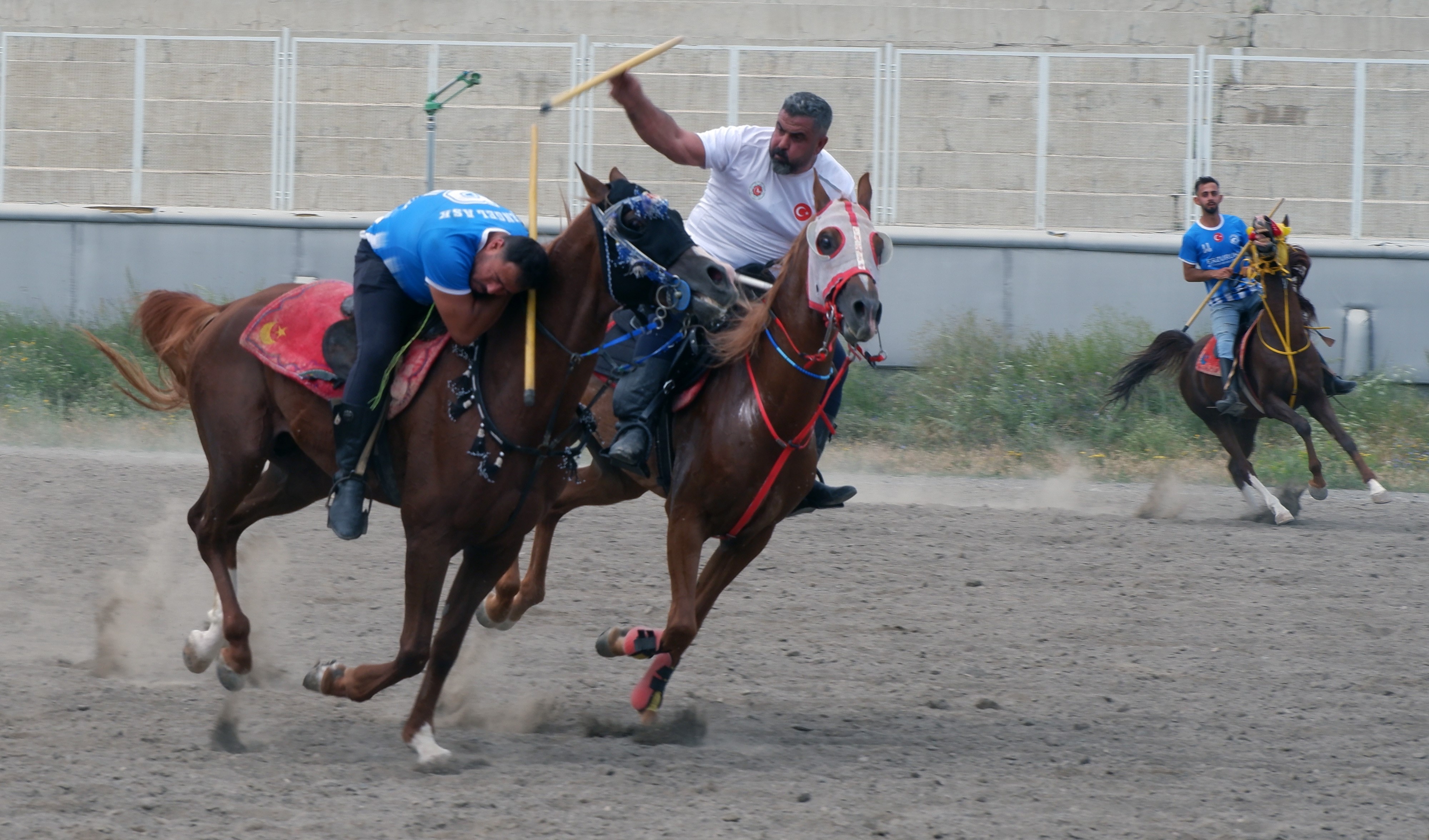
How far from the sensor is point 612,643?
18.7 feet

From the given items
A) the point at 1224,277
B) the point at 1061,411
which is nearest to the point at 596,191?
the point at 1224,277

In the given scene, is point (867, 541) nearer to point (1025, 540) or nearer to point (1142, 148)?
point (1025, 540)

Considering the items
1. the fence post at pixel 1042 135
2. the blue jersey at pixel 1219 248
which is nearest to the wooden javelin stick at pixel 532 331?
the blue jersey at pixel 1219 248

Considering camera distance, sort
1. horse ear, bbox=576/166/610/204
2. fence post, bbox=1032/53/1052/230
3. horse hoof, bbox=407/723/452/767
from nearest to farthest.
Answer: horse ear, bbox=576/166/610/204 → horse hoof, bbox=407/723/452/767 → fence post, bbox=1032/53/1052/230

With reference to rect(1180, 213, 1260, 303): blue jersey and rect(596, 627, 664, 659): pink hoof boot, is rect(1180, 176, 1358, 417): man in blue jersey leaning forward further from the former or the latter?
rect(596, 627, 664, 659): pink hoof boot

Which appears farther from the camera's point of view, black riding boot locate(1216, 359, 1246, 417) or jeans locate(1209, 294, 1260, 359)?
jeans locate(1209, 294, 1260, 359)

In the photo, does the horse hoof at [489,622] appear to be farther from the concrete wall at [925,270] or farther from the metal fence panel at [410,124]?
the metal fence panel at [410,124]

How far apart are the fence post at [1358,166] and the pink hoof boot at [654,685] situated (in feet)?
36.7

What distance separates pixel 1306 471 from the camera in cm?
1186

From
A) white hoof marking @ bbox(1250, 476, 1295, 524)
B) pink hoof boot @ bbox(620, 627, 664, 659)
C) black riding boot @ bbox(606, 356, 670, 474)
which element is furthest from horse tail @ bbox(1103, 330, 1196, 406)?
pink hoof boot @ bbox(620, 627, 664, 659)

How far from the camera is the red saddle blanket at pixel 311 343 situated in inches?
195

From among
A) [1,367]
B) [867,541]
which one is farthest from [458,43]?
[867,541]

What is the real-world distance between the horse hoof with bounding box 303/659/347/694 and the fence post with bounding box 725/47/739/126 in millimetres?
10427

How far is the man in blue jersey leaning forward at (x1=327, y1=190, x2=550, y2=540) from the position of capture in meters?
4.66
